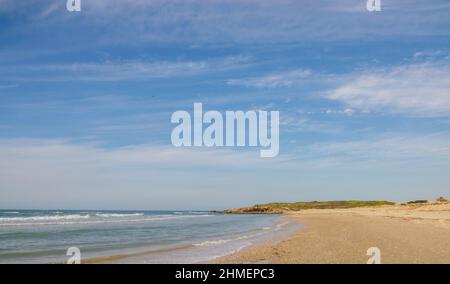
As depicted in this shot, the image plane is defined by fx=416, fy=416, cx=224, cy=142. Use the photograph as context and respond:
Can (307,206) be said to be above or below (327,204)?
below

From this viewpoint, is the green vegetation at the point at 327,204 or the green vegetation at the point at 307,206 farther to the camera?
the green vegetation at the point at 327,204

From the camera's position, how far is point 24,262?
17.3 meters

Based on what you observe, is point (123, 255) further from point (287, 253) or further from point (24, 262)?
point (287, 253)

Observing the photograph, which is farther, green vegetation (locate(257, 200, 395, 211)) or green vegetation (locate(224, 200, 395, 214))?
green vegetation (locate(257, 200, 395, 211))

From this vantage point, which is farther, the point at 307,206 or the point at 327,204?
the point at 307,206
